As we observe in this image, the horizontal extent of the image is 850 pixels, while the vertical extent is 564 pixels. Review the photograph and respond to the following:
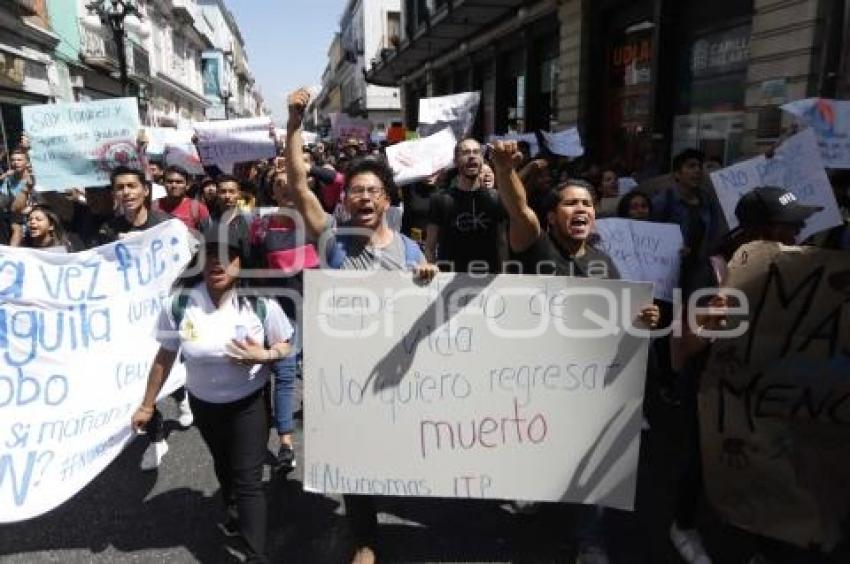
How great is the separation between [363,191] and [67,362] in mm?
1563

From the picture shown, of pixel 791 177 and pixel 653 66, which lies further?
pixel 653 66

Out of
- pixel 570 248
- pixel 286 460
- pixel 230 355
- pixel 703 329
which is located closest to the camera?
pixel 703 329

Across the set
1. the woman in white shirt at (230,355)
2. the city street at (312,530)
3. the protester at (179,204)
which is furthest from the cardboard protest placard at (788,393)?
A: the protester at (179,204)

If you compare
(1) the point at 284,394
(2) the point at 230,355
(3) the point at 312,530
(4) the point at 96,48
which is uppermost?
(4) the point at 96,48

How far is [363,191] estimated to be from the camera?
2719 millimetres

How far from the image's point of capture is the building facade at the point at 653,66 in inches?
277

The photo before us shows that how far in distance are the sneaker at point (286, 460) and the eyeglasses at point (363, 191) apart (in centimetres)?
170

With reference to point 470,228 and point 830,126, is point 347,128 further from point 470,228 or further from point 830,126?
point 830,126

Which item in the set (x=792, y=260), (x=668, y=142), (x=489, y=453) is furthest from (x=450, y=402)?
(x=668, y=142)

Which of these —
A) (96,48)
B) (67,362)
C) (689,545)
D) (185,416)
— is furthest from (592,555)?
(96,48)

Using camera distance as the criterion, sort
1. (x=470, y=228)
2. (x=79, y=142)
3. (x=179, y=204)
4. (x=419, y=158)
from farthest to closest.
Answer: (x=419, y=158), (x=79, y=142), (x=179, y=204), (x=470, y=228)

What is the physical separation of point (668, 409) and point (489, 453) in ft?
7.11

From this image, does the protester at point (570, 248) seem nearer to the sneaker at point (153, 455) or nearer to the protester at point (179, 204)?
the sneaker at point (153, 455)

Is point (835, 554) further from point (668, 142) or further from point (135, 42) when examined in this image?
point (135, 42)
